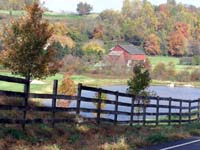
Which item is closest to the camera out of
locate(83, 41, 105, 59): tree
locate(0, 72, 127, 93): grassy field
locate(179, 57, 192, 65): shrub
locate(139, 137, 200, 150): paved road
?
locate(139, 137, 200, 150): paved road

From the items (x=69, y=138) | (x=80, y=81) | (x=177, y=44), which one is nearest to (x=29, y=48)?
(x=69, y=138)

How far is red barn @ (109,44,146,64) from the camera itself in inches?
5812

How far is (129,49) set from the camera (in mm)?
163125

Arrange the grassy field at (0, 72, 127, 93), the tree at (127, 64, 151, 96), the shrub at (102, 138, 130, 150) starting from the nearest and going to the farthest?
the shrub at (102, 138, 130, 150), the tree at (127, 64, 151, 96), the grassy field at (0, 72, 127, 93)

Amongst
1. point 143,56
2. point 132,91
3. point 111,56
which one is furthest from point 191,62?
point 132,91

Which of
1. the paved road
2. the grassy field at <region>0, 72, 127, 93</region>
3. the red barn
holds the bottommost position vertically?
the grassy field at <region>0, 72, 127, 93</region>

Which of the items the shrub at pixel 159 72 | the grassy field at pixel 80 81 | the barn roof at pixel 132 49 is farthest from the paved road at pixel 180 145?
the barn roof at pixel 132 49

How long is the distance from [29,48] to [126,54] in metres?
130

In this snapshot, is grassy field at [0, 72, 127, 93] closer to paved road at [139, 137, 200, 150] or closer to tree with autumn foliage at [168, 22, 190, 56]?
tree with autumn foliage at [168, 22, 190, 56]

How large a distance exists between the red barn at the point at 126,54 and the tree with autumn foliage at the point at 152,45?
6.11 m

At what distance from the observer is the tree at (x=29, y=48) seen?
2942 cm

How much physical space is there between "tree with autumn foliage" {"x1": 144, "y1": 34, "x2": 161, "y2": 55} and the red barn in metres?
6.11

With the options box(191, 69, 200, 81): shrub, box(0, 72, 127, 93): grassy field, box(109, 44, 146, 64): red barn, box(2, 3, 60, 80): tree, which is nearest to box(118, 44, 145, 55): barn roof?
box(109, 44, 146, 64): red barn

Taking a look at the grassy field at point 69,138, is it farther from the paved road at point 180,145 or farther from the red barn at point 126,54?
the red barn at point 126,54
